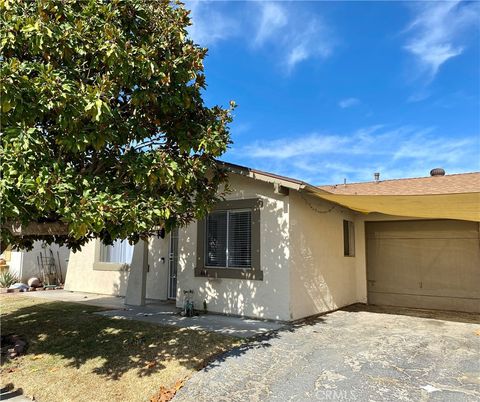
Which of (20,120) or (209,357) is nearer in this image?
(20,120)

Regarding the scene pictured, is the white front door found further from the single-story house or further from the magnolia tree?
the magnolia tree

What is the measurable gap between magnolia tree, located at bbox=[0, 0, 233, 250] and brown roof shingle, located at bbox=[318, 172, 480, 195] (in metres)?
8.19

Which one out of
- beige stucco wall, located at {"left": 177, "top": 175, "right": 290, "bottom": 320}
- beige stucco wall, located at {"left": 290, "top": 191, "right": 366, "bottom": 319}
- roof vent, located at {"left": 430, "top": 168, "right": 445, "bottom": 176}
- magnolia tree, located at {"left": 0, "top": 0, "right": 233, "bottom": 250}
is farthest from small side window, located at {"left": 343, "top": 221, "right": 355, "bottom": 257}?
magnolia tree, located at {"left": 0, "top": 0, "right": 233, "bottom": 250}

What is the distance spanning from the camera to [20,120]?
4742 millimetres

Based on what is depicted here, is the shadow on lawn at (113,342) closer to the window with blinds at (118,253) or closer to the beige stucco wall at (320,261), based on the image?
the beige stucco wall at (320,261)

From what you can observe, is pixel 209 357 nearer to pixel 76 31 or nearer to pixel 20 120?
pixel 20 120

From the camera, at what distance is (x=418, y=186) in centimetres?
1299

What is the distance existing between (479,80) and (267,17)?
21.6 ft

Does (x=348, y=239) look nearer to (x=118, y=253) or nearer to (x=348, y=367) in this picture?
(x=348, y=367)

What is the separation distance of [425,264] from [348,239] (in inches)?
96.3

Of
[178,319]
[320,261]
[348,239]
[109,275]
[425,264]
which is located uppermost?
[348,239]

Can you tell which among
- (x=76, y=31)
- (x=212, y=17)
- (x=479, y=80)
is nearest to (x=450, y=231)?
(x=479, y=80)

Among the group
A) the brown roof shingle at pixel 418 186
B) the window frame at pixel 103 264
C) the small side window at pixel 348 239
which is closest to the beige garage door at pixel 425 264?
the small side window at pixel 348 239

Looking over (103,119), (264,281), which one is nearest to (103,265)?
(264,281)
